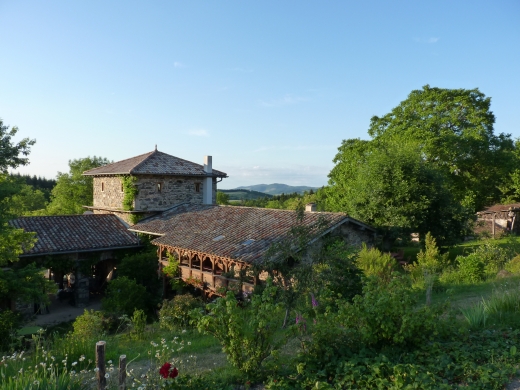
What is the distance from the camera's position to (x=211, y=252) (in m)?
13.7

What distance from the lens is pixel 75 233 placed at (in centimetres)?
1748

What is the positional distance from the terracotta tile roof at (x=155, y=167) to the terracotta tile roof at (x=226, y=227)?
225 cm

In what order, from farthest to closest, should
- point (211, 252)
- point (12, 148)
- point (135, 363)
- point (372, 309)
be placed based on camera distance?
1. point (211, 252)
2. point (12, 148)
3. point (135, 363)
4. point (372, 309)

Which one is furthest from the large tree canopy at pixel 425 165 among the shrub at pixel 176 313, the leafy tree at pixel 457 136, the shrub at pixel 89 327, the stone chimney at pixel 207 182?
the shrub at pixel 89 327

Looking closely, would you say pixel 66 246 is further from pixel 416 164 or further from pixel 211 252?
pixel 416 164

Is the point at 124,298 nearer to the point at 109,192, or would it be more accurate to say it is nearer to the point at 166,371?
the point at 109,192

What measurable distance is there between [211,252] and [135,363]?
6.82 m

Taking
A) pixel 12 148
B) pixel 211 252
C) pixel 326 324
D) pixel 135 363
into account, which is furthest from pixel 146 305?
pixel 326 324

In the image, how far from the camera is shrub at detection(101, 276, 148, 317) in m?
13.7

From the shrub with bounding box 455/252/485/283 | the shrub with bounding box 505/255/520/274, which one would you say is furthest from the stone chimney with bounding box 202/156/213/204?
the shrub with bounding box 505/255/520/274

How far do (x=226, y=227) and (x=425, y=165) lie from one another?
11.5 meters

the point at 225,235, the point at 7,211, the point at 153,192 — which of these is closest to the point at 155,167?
the point at 153,192

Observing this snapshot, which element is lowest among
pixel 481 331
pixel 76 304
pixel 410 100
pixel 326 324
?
pixel 76 304

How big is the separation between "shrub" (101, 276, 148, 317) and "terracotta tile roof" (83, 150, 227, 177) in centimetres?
666
